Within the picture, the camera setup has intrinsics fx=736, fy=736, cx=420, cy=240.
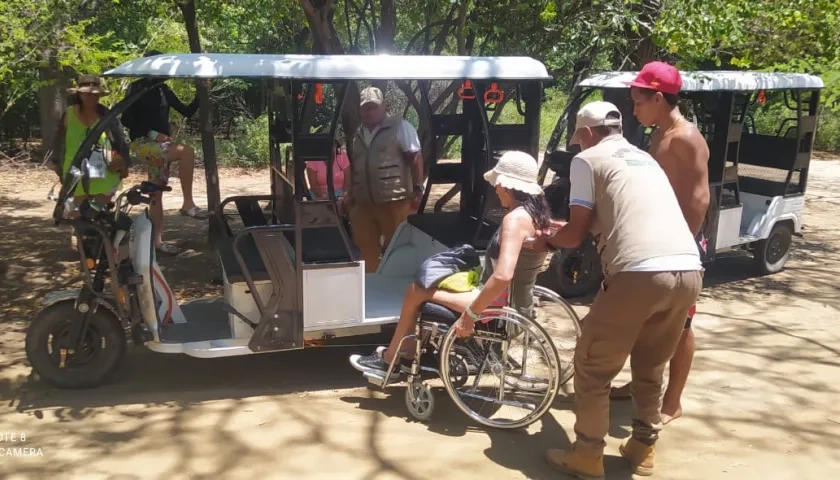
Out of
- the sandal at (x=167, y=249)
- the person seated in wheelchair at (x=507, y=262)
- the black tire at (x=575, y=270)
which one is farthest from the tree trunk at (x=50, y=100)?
the person seated in wheelchair at (x=507, y=262)

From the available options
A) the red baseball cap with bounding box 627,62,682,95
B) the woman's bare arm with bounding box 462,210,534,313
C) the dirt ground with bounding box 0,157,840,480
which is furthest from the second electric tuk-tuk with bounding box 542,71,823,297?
the woman's bare arm with bounding box 462,210,534,313

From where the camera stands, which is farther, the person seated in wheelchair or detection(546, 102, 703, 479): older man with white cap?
the person seated in wheelchair

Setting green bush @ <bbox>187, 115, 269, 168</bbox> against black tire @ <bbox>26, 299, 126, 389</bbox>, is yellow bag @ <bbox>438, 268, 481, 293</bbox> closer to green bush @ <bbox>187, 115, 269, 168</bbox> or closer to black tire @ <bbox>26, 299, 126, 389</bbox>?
black tire @ <bbox>26, 299, 126, 389</bbox>

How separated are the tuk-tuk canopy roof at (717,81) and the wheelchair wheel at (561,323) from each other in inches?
85.0

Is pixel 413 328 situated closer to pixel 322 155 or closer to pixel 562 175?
pixel 322 155

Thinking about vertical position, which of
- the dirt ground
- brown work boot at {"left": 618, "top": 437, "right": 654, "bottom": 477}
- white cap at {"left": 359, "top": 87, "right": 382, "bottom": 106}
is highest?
white cap at {"left": 359, "top": 87, "right": 382, "bottom": 106}

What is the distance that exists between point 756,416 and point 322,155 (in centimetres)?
297

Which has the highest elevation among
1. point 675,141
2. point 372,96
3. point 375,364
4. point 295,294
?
point 372,96

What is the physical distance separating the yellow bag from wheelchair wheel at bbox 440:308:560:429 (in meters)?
0.23

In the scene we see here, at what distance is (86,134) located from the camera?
584 centimetres

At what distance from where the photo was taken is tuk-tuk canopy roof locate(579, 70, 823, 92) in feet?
19.8

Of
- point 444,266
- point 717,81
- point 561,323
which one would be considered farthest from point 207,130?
point 717,81

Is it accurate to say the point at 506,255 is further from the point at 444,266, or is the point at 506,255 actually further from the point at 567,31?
the point at 567,31

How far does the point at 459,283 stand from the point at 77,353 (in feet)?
7.40
